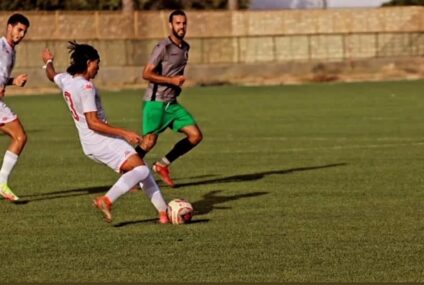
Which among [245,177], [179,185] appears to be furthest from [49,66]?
[245,177]

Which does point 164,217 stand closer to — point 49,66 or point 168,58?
point 49,66

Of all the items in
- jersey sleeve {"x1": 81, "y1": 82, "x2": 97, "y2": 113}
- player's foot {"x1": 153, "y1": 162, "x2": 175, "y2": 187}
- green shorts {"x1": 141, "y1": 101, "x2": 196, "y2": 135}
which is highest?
jersey sleeve {"x1": 81, "y1": 82, "x2": 97, "y2": 113}

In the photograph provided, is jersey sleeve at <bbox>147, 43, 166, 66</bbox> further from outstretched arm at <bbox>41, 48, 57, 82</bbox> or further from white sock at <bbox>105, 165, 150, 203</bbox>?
white sock at <bbox>105, 165, 150, 203</bbox>

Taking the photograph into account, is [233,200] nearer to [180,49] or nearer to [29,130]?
[180,49]

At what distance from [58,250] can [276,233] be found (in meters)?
2.12

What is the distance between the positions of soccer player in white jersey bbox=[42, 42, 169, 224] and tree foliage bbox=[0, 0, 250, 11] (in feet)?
205

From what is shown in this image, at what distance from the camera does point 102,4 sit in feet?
266

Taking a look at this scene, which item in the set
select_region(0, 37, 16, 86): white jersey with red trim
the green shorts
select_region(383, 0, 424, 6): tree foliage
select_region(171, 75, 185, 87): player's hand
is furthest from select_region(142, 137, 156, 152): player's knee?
select_region(383, 0, 424, 6): tree foliage

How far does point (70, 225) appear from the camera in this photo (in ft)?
46.1

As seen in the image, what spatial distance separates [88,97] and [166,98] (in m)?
4.88

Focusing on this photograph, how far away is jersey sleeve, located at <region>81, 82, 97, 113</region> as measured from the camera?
536 inches

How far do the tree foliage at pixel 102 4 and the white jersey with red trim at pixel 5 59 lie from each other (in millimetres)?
59306

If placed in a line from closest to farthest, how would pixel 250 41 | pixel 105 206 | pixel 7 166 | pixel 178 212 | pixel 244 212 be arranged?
pixel 105 206
pixel 178 212
pixel 244 212
pixel 7 166
pixel 250 41

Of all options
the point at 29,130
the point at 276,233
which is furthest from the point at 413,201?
the point at 29,130
